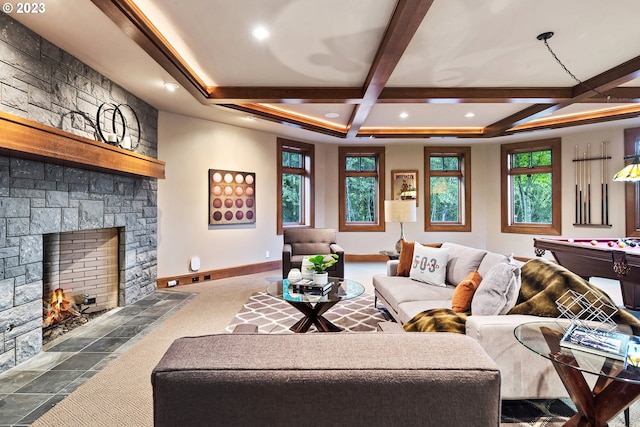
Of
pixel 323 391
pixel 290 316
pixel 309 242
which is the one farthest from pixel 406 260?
pixel 323 391

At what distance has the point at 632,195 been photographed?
17.0 ft

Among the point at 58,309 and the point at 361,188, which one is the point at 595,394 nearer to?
the point at 58,309

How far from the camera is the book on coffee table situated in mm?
1296

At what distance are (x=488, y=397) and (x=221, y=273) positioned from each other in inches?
193

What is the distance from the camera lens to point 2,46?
7.34 feet

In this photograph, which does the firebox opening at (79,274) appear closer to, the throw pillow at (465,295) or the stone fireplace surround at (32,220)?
the stone fireplace surround at (32,220)

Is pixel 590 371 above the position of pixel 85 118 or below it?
below

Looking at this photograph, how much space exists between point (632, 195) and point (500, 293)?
5.19 meters

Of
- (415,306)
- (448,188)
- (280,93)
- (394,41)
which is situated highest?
(280,93)

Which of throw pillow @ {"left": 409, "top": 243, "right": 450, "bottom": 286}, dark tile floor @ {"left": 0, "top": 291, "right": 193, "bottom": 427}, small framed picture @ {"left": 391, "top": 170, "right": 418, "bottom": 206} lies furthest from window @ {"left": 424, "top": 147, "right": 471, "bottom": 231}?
dark tile floor @ {"left": 0, "top": 291, "right": 193, "bottom": 427}

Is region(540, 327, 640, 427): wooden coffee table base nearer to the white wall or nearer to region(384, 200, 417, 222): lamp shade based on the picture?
region(384, 200, 417, 222): lamp shade

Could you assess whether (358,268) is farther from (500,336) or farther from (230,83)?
(500,336)

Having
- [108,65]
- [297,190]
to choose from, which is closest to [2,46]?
[108,65]

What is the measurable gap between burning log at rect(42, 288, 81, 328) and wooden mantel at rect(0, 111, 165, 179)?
1.33 metres
